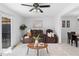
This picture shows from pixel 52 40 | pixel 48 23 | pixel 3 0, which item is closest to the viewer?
pixel 3 0

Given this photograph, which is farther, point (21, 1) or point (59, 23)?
point (59, 23)

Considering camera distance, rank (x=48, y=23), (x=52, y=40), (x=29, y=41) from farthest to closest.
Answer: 1. (x=48, y=23)
2. (x=52, y=40)
3. (x=29, y=41)

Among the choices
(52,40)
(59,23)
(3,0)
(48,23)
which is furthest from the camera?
(48,23)

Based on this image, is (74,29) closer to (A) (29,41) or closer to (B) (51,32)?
(B) (51,32)

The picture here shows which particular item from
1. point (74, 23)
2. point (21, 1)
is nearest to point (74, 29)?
point (74, 23)

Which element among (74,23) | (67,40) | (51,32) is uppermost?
(74,23)

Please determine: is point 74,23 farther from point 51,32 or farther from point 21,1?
point 21,1

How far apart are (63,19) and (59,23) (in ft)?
1.25

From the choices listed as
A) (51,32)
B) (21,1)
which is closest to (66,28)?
(51,32)

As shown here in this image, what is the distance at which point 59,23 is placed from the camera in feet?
23.1

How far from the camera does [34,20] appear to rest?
286 inches

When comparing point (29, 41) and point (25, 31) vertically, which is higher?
point (25, 31)

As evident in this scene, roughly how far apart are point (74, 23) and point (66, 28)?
0.55 meters

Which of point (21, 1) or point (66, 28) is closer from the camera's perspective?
point (21, 1)
